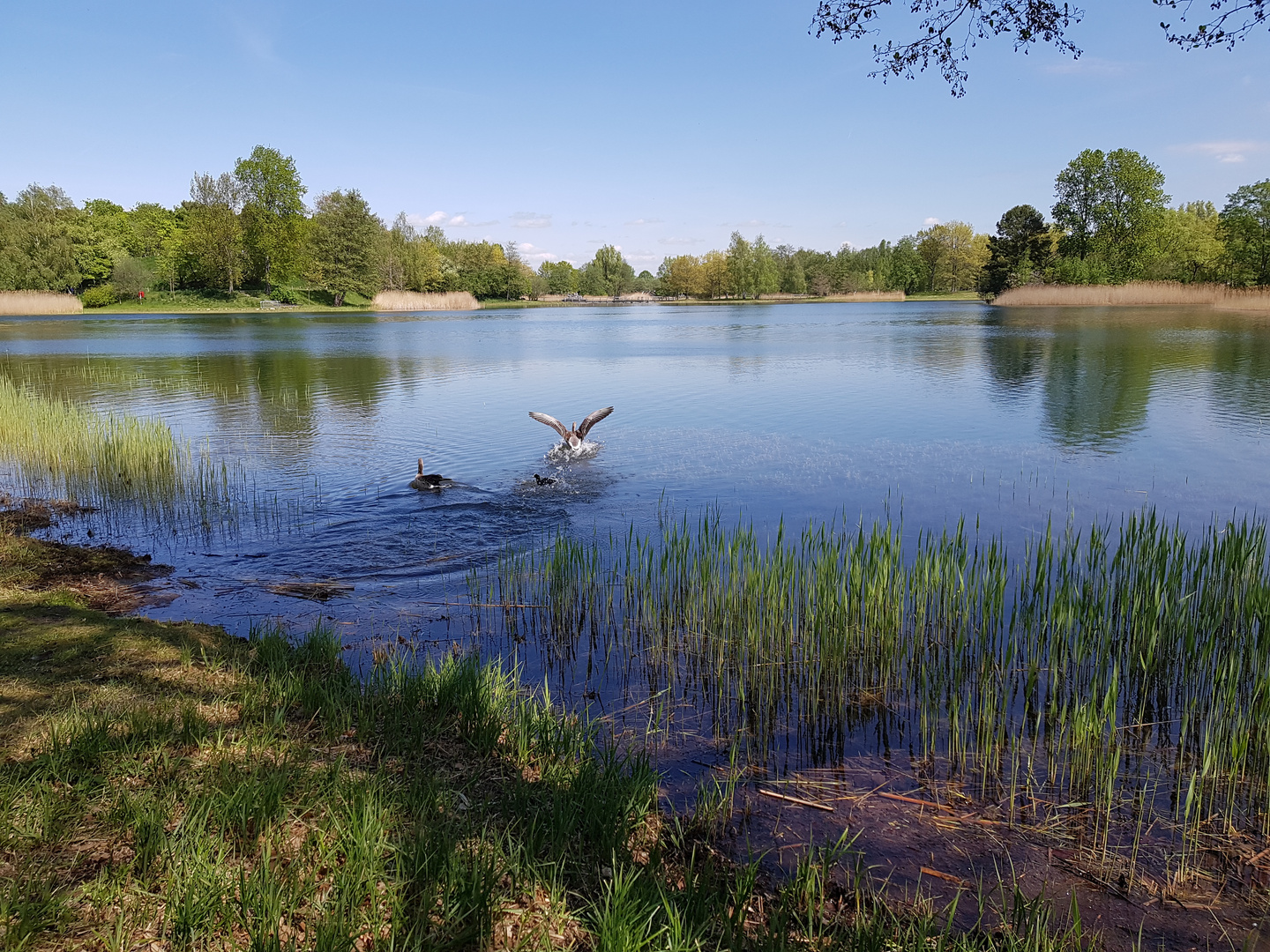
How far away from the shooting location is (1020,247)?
285ft

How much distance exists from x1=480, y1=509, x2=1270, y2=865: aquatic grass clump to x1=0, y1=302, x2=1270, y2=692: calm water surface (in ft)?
4.66

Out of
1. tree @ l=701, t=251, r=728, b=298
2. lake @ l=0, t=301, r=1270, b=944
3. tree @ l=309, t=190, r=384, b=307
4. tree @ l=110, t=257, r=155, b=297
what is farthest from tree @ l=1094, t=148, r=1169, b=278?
tree @ l=110, t=257, r=155, b=297

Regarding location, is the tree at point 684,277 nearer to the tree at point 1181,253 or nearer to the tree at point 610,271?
the tree at point 610,271

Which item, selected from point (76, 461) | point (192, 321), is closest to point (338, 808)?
point (76, 461)

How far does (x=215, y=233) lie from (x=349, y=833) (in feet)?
323

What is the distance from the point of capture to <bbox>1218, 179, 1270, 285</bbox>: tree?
6212cm

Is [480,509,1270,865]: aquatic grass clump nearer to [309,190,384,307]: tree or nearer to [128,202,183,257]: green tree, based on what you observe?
[309,190,384,307]: tree

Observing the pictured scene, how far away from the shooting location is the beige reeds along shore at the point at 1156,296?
5844cm

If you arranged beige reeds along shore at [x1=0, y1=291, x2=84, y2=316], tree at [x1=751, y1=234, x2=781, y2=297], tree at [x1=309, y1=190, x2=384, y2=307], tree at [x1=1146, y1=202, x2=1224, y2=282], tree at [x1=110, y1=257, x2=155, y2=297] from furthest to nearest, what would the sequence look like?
1. tree at [x1=751, y1=234, x2=781, y2=297]
2. tree at [x1=309, y1=190, x2=384, y2=307]
3. tree at [x1=110, y1=257, x2=155, y2=297]
4. tree at [x1=1146, y1=202, x2=1224, y2=282]
5. beige reeds along shore at [x1=0, y1=291, x2=84, y2=316]

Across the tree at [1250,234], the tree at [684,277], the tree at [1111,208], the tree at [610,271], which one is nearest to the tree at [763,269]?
the tree at [684,277]

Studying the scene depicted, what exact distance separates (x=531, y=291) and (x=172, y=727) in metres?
163

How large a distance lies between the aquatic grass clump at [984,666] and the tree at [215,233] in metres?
94.4

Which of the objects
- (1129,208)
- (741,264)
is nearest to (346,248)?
(741,264)

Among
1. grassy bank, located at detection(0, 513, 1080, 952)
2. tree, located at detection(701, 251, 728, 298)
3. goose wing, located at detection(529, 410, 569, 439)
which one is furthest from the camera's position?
tree, located at detection(701, 251, 728, 298)
